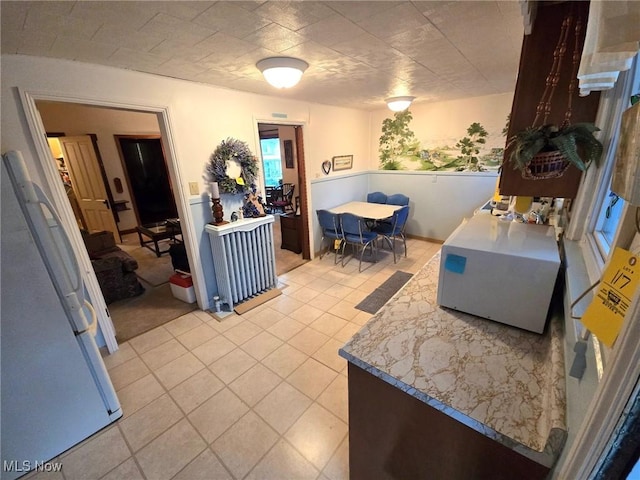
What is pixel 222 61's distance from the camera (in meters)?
1.85

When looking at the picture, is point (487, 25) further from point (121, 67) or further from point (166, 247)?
point (166, 247)

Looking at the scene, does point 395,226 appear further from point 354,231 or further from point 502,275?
point 502,275

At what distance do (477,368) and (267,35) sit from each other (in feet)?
6.11

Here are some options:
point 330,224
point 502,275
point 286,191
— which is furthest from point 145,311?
point 286,191

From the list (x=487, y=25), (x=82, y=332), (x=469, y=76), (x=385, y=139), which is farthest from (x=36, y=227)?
(x=385, y=139)

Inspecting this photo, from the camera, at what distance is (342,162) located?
438 centimetres

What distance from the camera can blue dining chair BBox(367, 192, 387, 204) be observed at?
4746 mm

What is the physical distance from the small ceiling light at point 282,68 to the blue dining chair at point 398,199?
303 cm

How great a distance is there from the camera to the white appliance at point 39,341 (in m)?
1.28

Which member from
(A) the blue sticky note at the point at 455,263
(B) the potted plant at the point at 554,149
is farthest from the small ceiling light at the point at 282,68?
(A) the blue sticky note at the point at 455,263

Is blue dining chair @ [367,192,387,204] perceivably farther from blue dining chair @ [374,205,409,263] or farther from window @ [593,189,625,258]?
window @ [593,189,625,258]

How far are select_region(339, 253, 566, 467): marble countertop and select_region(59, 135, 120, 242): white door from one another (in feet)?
18.4

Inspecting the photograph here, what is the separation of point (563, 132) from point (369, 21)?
105 centimetres

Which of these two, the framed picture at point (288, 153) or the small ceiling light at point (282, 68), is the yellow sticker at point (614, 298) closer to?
the small ceiling light at point (282, 68)
